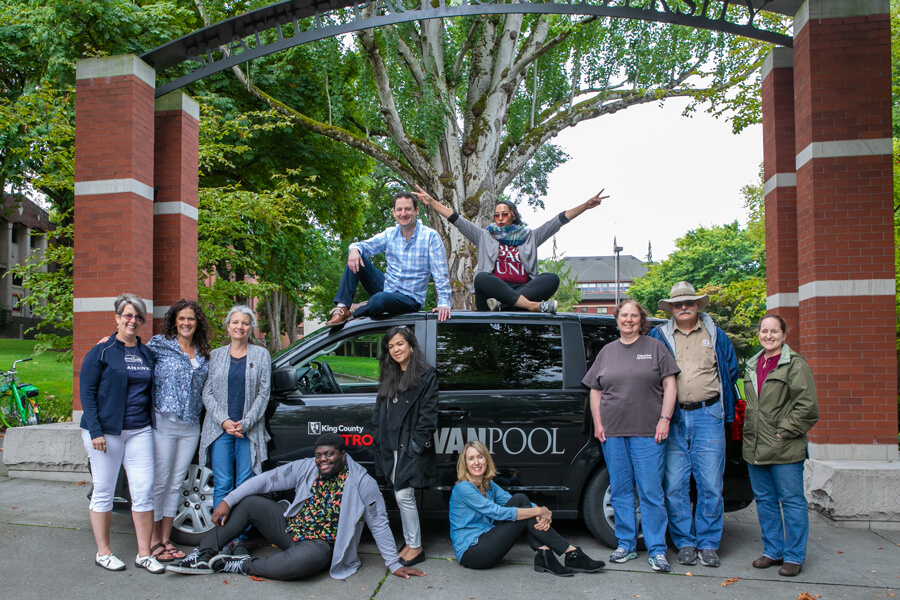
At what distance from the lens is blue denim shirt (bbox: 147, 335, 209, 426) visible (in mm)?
4508

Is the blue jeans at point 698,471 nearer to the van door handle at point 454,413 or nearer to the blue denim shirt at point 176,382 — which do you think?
the van door handle at point 454,413

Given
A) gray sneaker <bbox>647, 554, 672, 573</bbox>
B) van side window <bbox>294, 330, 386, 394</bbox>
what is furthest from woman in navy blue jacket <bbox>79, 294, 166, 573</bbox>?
gray sneaker <bbox>647, 554, 672, 573</bbox>

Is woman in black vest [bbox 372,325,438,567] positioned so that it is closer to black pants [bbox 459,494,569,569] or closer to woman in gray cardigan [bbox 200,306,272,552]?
black pants [bbox 459,494,569,569]

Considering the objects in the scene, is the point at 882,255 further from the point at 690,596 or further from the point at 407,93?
the point at 407,93

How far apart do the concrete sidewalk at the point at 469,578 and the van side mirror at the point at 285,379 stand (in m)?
1.25

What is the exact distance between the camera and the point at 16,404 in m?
10.0

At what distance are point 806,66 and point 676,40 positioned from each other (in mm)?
9345

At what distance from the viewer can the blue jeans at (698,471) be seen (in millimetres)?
4512

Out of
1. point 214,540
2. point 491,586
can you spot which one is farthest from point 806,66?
point 214,540

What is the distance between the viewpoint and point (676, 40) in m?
14.7

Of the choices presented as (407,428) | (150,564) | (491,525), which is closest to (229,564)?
(150,564)

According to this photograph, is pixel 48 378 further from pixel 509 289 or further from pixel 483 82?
pixel 509 289

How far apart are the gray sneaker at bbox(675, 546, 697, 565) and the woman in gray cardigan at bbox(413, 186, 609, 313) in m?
2.06

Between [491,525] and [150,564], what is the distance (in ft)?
7.42
